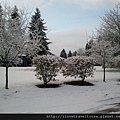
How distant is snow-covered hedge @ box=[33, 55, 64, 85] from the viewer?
43.5ft

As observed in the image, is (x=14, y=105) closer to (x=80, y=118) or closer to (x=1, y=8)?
(x=80, y=118)

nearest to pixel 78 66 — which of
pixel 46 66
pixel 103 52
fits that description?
pixel 46 66

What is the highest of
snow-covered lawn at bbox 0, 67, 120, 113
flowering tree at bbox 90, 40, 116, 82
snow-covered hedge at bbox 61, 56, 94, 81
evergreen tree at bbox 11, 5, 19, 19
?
evergreen tree at bbox 11, 5, 19, 19

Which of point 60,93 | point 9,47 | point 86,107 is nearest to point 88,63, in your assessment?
point 60,93

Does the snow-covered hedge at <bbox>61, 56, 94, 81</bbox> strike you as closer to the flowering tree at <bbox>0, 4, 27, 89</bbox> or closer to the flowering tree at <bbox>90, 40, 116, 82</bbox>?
the flowering tree at <bbox>90, 40, 116, 82</bbox>

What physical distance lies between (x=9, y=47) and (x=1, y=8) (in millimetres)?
2508

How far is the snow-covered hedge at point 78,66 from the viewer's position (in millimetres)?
14898

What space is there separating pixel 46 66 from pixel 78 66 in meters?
2.57

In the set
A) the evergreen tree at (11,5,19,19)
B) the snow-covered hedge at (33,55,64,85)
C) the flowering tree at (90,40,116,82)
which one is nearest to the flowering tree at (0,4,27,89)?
the evergreen tree at (11,5,19,19)

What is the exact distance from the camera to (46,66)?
13.3m

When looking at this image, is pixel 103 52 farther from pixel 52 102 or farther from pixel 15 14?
pixel 52 102

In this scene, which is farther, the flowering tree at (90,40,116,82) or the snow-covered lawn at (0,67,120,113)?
the flowering tree at (90,40,116,82)

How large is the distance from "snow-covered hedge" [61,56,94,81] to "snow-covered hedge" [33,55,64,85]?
5.01ft

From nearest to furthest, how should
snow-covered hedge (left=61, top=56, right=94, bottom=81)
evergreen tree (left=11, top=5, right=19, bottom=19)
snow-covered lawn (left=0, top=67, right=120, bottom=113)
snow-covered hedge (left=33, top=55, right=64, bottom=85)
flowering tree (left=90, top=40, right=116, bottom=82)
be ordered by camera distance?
snow-covered lawn (left=0, top=67, right=120, bottom=113)
evergreen tree (left=11, top=5, right=19, bottom=19)
snow-covered hedge (left=33, top=55, right=64, bottom=85)
snow-covered hedge (left=61, top=56, right=94, bottom=81)
flowering tree (left=90, top=40, right=116, bottom=82)
